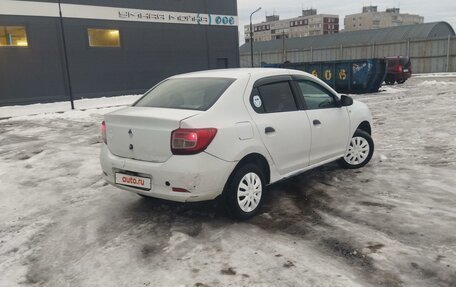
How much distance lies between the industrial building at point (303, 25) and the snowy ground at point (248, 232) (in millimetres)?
115900

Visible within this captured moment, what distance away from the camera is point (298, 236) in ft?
13.6

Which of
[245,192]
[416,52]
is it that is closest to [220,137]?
[245,192]

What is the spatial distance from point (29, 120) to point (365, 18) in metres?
121

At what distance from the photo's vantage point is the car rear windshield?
4.48 meters

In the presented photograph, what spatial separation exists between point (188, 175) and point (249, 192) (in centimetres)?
84

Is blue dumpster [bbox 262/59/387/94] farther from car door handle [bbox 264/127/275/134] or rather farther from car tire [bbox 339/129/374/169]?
car door handle [bbox 264/127/275/134]

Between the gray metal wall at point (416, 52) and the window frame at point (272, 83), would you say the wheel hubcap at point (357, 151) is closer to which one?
the window frame at point (272, 83)

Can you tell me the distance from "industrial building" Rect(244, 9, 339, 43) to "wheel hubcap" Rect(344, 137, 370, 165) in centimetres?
11492

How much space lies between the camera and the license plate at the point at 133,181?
168 inches

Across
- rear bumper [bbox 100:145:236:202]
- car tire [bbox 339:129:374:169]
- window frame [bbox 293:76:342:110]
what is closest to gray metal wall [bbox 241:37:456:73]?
car tire [bbox 339:129:374:169]

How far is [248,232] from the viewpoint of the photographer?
167 inches

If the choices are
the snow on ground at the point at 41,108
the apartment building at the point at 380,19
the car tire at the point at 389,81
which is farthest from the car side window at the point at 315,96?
the apartment building at the point at 380,19

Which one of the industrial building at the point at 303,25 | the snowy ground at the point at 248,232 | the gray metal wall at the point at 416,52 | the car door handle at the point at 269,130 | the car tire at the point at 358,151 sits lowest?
the snowy ground at the point at 248,232

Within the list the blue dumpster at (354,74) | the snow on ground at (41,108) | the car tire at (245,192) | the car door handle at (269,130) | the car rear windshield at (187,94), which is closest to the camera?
the car tire at (245,192)
